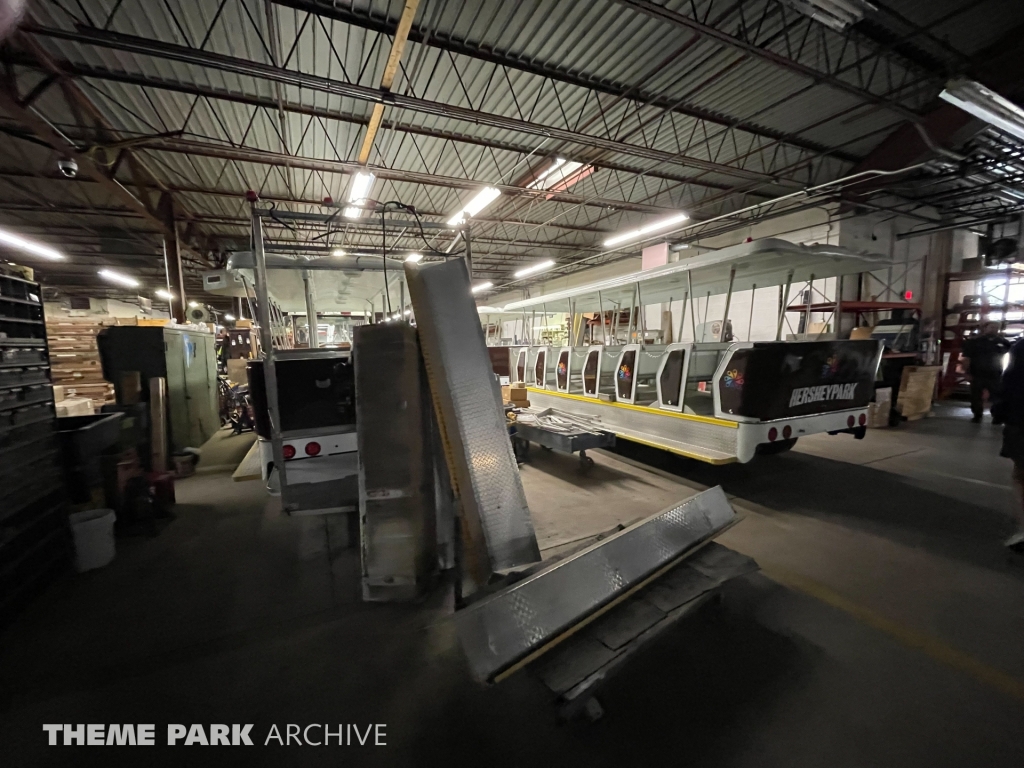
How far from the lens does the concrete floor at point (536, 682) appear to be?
72.3 inches

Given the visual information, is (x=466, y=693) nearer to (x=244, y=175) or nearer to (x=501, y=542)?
(x=501, y=542)

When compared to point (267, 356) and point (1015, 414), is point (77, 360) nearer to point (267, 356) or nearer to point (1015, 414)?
point (267, 356)

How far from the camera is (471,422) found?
108 inches

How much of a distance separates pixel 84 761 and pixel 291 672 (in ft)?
2.75

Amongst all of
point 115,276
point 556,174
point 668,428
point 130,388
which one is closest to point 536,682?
point 668,428

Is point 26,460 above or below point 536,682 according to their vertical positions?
above

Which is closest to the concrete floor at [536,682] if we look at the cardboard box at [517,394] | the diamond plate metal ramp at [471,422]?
the diamond plate metal ramp at [471,422]

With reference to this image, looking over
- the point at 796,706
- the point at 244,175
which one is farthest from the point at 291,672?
the point at 244,175

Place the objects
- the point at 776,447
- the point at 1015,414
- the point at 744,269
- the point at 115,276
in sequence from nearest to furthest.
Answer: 1. the point at 1015,414
2. the point at 744,269
3. the point at 776,447
4. the point at 115,276

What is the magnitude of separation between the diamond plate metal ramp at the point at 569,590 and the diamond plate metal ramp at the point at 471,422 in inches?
17.4

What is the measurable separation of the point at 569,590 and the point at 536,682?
64 centimetres

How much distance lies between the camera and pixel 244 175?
862cm

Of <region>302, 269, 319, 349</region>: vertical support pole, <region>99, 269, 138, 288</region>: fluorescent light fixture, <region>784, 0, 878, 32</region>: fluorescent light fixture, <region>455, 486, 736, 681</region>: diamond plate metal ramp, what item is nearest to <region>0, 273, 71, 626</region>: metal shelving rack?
<region>302, 269, 319, 349</region>: vertical support pole

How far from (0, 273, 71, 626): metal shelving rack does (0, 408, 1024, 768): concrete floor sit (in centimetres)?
29
